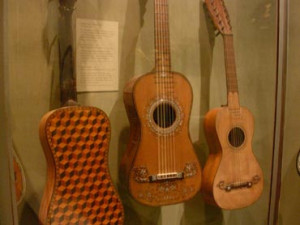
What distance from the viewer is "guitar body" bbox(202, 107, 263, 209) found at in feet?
4.75

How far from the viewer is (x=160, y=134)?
131 centimetres

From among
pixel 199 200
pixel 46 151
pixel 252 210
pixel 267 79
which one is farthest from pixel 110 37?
pixel 252 210

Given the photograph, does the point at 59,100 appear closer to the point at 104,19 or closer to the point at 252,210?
the point at 104,19

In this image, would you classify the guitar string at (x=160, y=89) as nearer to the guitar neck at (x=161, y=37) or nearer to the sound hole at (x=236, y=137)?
the guitar neck at (x=161, y=37)

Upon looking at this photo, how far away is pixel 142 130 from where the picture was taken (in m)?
1.28

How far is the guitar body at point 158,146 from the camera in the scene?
1.28 m

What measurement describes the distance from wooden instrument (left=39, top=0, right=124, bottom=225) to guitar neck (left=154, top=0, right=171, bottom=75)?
0.99 feet

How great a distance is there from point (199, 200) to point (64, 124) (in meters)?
0.76

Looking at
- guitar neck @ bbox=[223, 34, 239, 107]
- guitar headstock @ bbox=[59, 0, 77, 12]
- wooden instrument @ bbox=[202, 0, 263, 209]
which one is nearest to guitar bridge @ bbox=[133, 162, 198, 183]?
wooden instrument @ bbox=[202, 0, 263, 209]

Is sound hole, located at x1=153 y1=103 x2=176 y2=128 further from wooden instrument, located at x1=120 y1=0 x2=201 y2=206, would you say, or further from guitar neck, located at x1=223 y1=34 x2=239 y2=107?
guitar neck, located at x1=223 y1=34 x2=239 y2=107

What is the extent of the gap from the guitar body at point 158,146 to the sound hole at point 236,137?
19cm

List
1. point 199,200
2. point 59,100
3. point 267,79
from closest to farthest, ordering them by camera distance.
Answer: point 59,100, point 267,79, point 199,200

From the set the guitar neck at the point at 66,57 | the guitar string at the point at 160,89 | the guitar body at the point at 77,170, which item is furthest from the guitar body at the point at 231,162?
the guitar neck at the point at 66,57

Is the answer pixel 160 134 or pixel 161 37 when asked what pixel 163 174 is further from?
pixel 161 37
